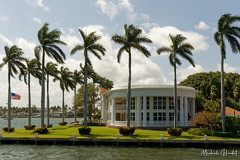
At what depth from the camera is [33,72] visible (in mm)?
59344

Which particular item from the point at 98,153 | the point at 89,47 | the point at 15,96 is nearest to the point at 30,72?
the point at 15,96

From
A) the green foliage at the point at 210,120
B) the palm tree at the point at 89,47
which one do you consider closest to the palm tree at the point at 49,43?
the palm tree at the point at 89,47

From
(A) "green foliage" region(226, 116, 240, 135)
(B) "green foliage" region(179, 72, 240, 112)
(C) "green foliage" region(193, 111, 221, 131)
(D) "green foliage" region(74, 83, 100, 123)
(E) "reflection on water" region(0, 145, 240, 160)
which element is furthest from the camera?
(D) "green foliage" region(74, 83, 100, 123)

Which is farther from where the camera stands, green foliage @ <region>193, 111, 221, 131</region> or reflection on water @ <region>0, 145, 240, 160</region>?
green foliage @ <region>193, 111, 221, 131</region>

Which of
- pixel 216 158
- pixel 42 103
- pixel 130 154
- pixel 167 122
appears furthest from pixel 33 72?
pixel 216 158

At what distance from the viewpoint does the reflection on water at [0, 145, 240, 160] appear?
1180 inches

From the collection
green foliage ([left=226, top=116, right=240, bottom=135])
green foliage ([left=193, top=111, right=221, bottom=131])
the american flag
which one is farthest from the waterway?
the american flag

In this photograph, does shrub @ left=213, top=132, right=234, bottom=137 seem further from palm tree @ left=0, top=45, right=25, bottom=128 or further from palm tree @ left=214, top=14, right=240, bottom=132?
palm tree @ left=0, top=45, right=25, bottom=128

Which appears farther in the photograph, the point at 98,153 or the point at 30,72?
the point at 30,72

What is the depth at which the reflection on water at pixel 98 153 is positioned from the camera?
30.0 meters

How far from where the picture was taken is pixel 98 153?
32656mm

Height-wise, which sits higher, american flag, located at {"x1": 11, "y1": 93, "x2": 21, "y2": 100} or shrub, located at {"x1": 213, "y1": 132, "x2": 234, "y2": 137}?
american flag, located at {"x1": 11, "y1": 93, "x2": 21, "y2": 100}

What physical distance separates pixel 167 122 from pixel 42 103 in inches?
851

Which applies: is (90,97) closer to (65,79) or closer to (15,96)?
(65,79)
